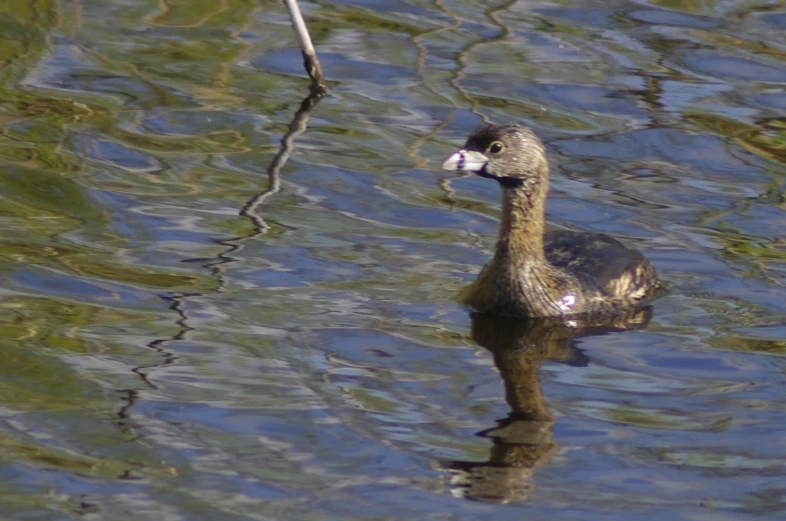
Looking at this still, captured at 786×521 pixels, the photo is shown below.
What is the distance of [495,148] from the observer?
8445 mm

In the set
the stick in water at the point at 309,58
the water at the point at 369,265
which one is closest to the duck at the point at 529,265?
the water at the point at 369,265

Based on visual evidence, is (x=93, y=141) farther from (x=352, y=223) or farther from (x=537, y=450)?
(x=537, y=450)

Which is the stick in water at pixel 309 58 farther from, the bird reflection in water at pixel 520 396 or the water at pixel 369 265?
the bird reflection in water at pixel 520 396

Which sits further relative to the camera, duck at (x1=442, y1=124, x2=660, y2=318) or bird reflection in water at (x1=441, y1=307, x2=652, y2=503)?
duck at (x1=442, y1=124, x2=660, y2=318)

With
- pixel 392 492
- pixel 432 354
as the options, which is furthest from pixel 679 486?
pixel 432 354

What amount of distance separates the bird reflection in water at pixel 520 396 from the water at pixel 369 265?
0.02 metres

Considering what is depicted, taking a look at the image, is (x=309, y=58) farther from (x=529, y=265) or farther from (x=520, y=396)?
(x=520, y=396)

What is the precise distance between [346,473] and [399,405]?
79cm

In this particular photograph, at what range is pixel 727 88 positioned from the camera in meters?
12.9

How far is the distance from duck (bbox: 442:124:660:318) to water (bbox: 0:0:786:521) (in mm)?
203

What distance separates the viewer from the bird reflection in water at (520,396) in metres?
6.14

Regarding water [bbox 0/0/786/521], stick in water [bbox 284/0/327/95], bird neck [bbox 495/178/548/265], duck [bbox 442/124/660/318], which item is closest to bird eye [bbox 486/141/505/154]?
duck [bbox 442/124/660/318]

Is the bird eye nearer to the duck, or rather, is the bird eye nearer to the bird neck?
the duck

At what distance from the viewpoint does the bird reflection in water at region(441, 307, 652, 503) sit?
242 inches
